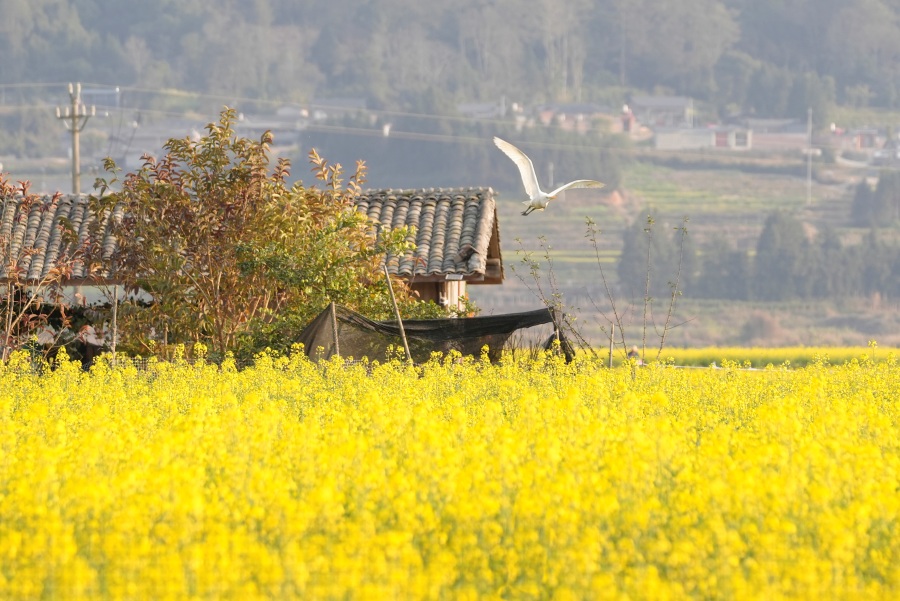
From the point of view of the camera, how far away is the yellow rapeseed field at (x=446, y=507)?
487 cm

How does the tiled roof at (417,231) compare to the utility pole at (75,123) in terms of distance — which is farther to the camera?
the utility pole at (75,123)

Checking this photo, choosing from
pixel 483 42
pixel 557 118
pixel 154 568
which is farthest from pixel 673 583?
pixel 483 42

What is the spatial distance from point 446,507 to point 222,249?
1027 centimetres

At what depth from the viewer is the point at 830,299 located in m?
88.0

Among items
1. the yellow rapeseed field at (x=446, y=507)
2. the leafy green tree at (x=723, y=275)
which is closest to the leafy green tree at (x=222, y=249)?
the yellow rapeseed field at (x=446, y=507)

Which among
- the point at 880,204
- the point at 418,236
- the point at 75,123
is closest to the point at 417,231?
the point at 418,236

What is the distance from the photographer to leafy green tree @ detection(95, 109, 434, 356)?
50.4 ft

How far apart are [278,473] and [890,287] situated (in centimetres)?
8736

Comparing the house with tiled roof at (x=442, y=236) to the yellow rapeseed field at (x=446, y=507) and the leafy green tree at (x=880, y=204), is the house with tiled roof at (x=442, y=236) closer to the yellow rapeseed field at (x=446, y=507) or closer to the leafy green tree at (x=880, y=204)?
the yellow rapeseed field at (x=446, y=507)

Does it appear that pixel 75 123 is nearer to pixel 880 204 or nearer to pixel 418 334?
pixel 418 334

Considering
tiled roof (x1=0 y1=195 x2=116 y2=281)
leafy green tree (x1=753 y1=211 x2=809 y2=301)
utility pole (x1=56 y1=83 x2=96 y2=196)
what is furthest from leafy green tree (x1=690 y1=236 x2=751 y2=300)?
tiled roof (x1=0 y1=195 x2=116 y2=281)

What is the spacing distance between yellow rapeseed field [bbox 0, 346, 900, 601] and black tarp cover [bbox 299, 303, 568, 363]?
5.01m

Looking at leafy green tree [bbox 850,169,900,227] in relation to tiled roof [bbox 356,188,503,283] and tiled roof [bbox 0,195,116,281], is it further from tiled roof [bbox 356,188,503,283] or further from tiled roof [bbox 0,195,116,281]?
tiled roof [bbox 0,195,116,281]

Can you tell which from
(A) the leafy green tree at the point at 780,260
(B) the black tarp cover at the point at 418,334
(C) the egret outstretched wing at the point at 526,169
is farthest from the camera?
(A) the leafy green tree at the point at 780,260
